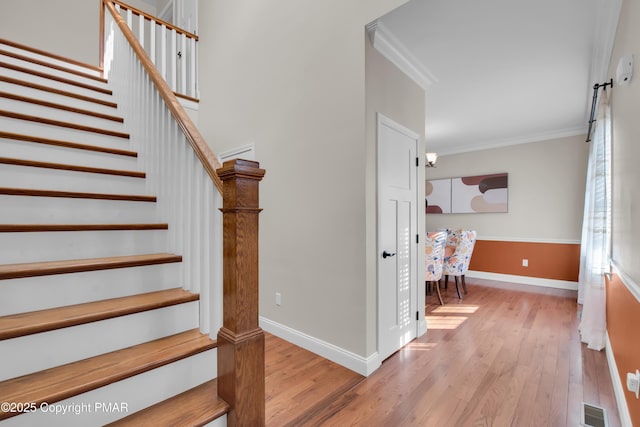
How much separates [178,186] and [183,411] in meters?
1.10

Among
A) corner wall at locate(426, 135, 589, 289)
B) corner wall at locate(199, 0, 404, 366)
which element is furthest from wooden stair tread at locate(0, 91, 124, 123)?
corner wall at locate(426, 135, 589, 289)

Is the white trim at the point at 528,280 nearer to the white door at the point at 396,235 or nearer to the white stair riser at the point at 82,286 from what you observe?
the white door at the point at 396,235

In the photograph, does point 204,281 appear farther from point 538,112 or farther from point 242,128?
point 538,112

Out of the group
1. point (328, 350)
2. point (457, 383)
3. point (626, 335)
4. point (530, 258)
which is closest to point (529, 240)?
point (530, 258)

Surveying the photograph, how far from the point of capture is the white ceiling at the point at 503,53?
2129 mm

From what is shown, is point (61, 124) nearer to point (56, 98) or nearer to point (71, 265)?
point (56, 98)

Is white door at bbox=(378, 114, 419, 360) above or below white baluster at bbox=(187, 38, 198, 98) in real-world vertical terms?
below

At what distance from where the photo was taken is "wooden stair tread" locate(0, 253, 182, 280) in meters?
1.22

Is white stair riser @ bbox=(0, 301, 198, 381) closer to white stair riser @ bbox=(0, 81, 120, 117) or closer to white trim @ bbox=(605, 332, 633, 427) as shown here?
white stair riser @ bbox=(0, 81, 120, 117)

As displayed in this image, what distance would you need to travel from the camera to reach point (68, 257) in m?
1.52

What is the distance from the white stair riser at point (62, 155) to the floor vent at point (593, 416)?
3.35 m

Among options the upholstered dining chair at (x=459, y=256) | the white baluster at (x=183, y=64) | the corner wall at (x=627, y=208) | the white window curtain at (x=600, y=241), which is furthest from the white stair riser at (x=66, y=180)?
the upholstered dining chair at (x=459, y=256)

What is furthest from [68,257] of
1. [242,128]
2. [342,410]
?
[242,128]

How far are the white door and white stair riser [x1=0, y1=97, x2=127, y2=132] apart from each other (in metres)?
2.25
